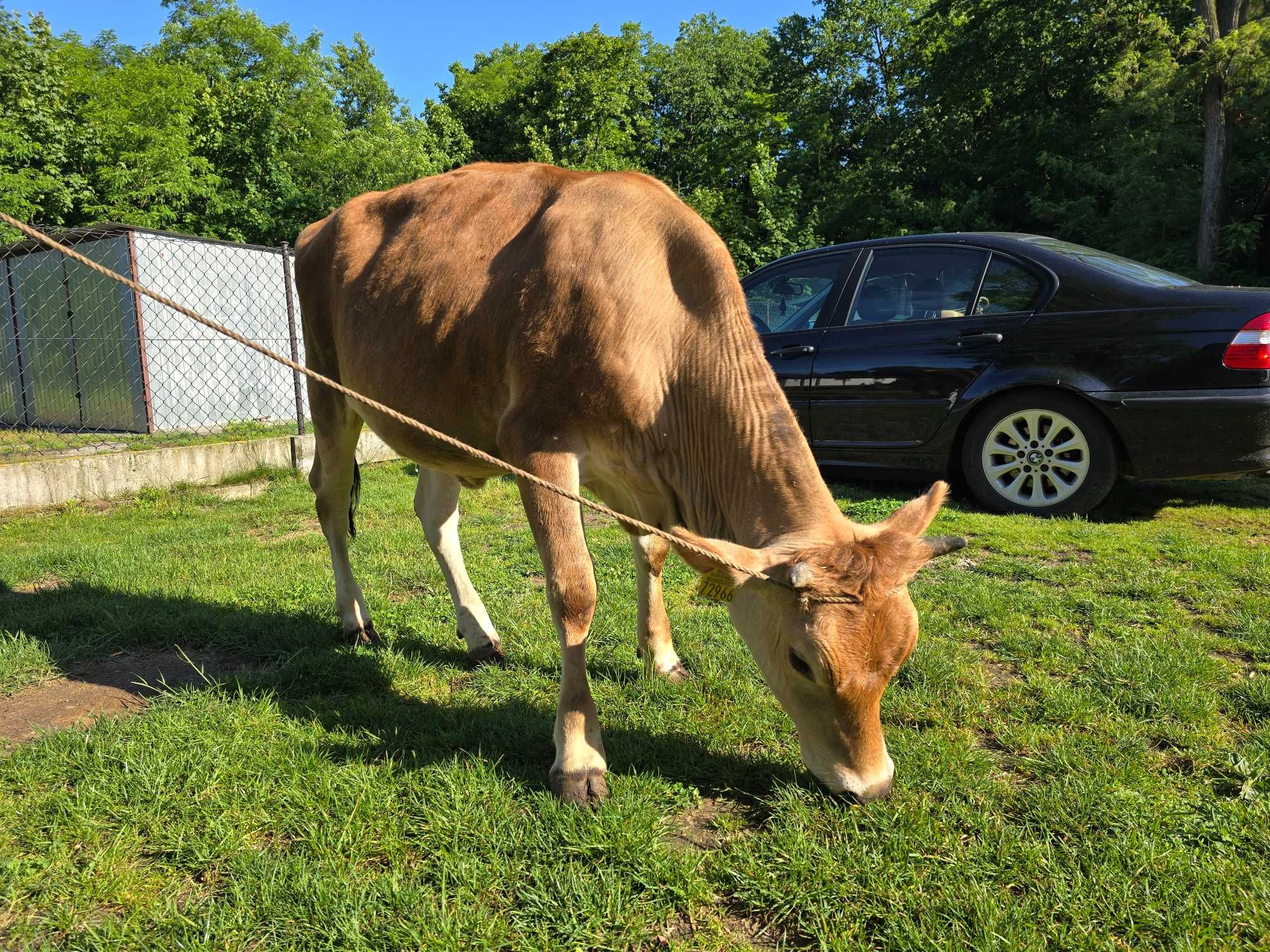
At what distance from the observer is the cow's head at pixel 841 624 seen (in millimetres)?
2195

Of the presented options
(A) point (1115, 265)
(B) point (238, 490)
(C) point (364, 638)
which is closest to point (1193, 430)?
(A) point (1115, 265)

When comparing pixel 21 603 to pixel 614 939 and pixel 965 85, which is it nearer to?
pixel 614 939

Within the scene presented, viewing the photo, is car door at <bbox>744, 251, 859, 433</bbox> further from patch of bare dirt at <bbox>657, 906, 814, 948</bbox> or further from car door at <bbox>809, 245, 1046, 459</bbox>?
patch of bare dirt at <bbox>657, 906, 814, 948</bbox>

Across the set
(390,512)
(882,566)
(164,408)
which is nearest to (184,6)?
(164,408)

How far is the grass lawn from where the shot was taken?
78.7 inches

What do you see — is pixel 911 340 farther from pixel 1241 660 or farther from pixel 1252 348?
pixel 1241 660

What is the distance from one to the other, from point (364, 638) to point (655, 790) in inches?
79.7

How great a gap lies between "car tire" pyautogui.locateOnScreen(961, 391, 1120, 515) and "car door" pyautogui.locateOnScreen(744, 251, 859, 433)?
141cm

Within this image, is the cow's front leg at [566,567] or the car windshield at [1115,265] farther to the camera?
the car windshield at [1115,265]

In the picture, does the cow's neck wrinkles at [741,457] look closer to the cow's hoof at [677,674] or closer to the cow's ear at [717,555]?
the cow's ear at [717,555]

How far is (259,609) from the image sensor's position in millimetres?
4422

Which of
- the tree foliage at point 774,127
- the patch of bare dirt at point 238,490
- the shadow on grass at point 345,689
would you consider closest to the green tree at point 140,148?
the tree foliage at point 774,127

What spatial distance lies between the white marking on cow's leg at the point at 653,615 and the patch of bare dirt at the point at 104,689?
195 cm

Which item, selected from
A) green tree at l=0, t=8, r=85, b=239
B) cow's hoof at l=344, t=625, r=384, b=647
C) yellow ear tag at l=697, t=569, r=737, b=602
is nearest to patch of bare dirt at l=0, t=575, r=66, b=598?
cow's hoof at l=344, t=625, r=384, b=647
